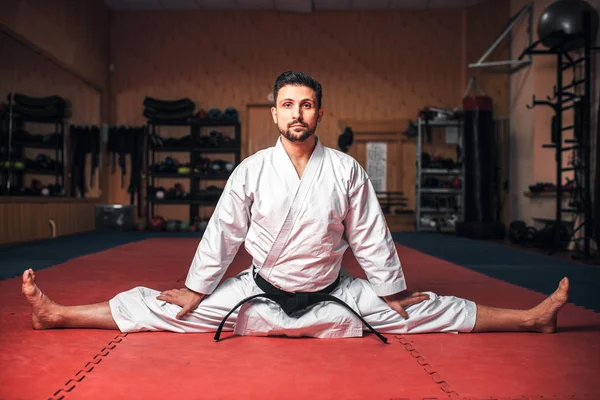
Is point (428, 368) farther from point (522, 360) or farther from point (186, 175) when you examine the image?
point (186, 175)

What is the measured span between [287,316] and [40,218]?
6311mm

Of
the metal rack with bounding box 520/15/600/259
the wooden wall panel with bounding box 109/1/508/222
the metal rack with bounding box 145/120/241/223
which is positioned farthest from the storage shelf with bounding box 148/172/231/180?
the metal rack with bounding box 520/15/600/259

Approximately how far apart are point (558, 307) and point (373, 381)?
99cm

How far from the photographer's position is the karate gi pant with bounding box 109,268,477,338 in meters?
2.15

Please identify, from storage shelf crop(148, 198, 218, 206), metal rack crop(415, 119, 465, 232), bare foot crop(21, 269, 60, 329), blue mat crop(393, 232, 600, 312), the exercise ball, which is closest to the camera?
bare foot crop(21, 269, 60, 329)

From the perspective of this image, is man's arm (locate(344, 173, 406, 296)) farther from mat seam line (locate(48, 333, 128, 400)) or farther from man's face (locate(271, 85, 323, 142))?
mat seam line (locate(48, 333, 128, 400))

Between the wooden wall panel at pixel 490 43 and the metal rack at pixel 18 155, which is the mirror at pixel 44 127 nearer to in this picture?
the metal rack at pixel 18 155

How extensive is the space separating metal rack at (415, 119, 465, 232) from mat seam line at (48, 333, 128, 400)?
7.75 meters

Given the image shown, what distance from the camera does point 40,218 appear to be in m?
7.34

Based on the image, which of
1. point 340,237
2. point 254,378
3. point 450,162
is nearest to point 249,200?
point 340,237

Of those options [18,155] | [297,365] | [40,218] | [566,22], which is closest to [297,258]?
[297,365]

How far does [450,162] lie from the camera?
30.5 feet

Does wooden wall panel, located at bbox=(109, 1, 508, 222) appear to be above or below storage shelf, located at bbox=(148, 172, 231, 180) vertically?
above

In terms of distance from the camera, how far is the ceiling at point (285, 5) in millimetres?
9664
